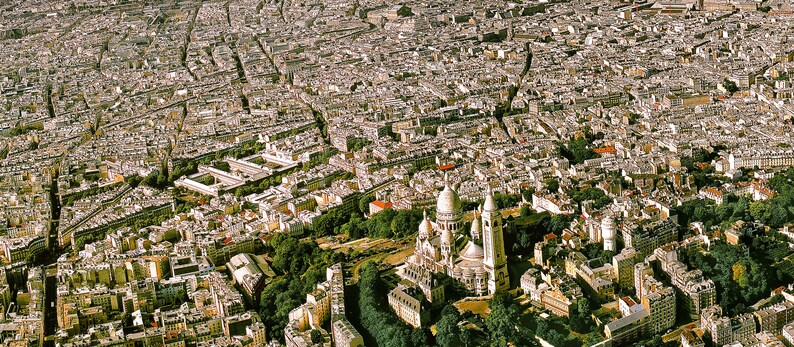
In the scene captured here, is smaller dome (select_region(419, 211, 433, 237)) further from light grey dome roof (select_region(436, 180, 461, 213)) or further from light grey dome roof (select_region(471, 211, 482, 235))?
light grey dome roof (select_region(471, 211, 482, 235))

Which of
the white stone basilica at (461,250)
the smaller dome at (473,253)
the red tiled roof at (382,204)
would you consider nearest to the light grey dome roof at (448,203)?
the white stone basilica at (461,250)

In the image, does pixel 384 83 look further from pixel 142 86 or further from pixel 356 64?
pixel 142 86

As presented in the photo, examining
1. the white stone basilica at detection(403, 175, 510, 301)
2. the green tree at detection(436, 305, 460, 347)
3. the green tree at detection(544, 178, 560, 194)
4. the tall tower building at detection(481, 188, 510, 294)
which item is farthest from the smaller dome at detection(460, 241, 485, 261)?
the green tree at detection(544, 178, 560, 194)

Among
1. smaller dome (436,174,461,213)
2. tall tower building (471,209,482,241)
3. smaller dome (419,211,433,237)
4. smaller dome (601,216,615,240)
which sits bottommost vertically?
smaller dome (601,216,615,240)

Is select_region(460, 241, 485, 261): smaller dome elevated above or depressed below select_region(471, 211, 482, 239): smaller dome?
below

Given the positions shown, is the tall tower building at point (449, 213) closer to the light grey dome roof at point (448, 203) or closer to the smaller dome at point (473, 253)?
the light grey dome roof at point (448, 203)

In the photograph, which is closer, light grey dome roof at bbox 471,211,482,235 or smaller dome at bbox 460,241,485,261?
smaller dome at bbox 460,241,485,261

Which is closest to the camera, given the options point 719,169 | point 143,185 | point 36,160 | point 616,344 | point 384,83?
point 616,344

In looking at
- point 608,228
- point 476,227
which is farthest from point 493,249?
point 608,228

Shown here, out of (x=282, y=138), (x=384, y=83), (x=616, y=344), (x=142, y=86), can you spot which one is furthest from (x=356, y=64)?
(x=616, y=344)

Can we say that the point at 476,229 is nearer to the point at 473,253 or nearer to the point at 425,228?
the point at 473,253
